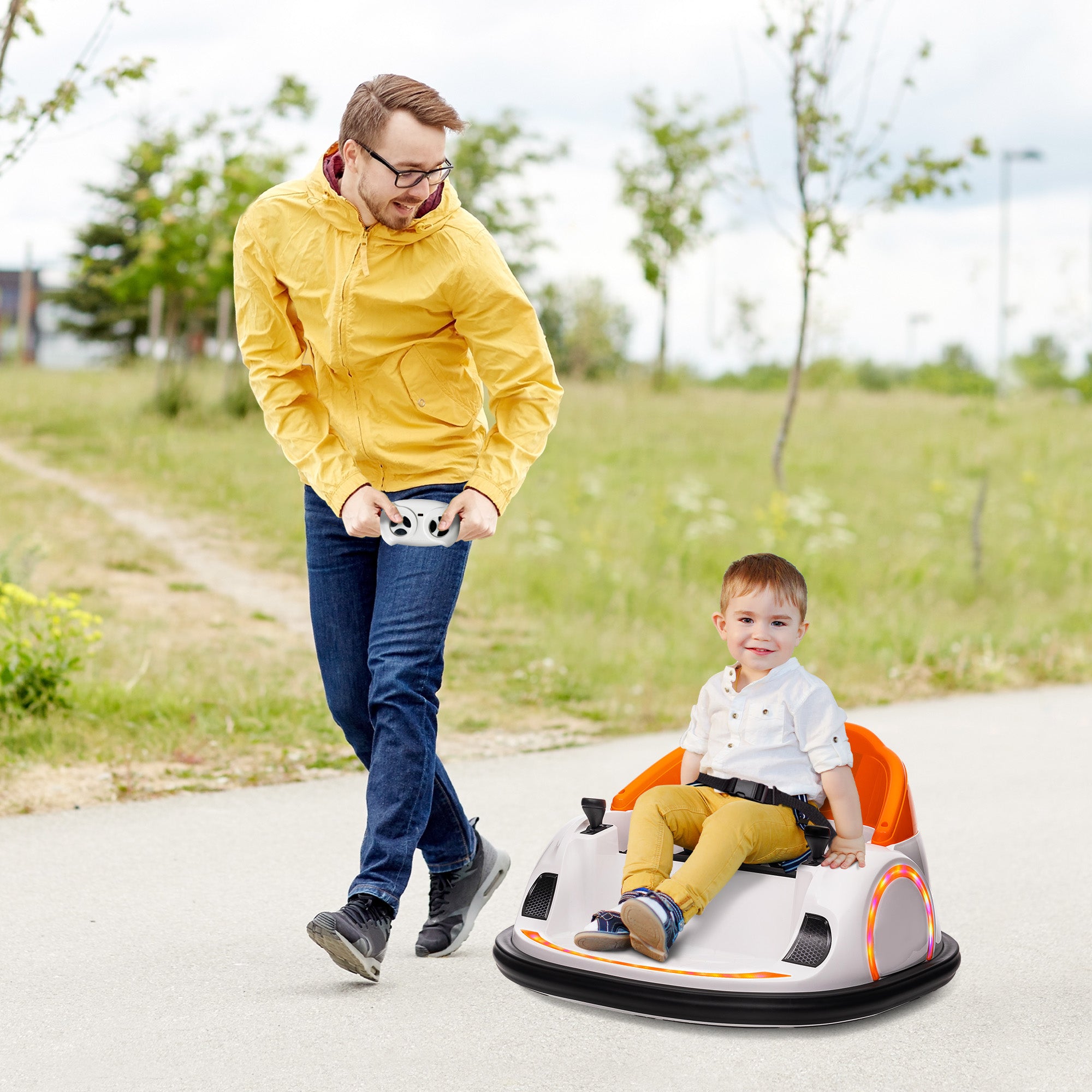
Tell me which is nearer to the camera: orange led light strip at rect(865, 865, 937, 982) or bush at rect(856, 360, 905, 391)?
orange led light strip at rect(865, 865, 937, 982)

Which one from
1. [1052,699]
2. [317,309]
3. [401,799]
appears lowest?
[1052,699]

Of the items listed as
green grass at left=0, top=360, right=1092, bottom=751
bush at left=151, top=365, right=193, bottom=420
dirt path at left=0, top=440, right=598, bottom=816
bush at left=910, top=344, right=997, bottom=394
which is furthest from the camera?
bush at left=910, top=344, right=997, bottom=394

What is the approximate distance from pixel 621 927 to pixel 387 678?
796 mm

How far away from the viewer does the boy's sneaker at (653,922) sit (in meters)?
3.19

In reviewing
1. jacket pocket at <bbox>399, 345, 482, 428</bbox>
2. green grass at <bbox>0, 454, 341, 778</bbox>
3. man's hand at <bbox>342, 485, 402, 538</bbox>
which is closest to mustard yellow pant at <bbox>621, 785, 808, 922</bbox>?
man's hand at <bbox>342, 485, 402, 538</bbox>

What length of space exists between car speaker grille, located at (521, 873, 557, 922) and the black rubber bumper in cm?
14

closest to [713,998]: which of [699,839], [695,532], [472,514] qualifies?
[699,839]

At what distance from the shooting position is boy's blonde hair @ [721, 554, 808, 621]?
3.54 meters

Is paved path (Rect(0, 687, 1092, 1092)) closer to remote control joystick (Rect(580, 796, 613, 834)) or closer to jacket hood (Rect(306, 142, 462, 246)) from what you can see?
remote control joystick (Rect(580, 796, 613, 834))

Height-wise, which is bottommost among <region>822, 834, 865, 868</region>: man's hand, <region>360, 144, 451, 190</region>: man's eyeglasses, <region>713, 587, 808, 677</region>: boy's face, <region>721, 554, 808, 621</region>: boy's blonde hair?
<region>822, 834, 865, 868</region>: man's hand

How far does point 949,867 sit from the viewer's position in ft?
15.7

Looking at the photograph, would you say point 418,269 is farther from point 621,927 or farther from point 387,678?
point 621,927

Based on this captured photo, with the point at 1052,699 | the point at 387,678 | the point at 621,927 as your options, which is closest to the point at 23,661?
the point at 387,678

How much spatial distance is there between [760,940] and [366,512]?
4.44 ft
